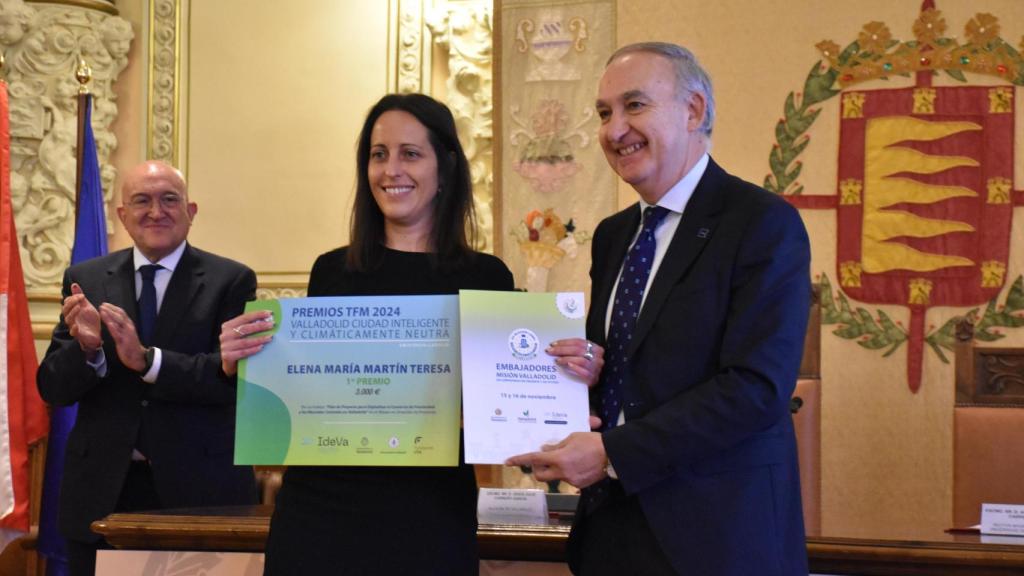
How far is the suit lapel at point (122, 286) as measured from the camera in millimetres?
3268

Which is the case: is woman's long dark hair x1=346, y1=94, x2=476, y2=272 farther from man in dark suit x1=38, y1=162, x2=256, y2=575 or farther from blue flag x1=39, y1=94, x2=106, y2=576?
blue flag x1=39, y1=94, x2=106, y2=576

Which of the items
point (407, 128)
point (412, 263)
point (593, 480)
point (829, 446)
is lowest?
point (829, 446)

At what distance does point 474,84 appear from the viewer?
5371 mm

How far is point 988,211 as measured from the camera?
4430mm

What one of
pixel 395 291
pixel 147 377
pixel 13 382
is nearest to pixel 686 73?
pixel 395 291

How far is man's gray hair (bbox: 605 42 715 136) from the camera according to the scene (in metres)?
1.99

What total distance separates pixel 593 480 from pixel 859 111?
3242mm

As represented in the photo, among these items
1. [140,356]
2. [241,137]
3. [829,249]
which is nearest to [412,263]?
[140,356]

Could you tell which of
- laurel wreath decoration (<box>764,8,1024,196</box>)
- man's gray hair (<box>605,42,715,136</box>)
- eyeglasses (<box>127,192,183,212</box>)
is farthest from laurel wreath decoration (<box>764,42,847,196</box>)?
man's gray hair (<box>605,42,715,136</box>)

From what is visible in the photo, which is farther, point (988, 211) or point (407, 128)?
point (988, 211)

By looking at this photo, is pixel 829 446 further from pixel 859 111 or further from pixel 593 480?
pixel 593 480

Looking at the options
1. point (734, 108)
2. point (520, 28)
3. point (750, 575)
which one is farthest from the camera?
point (520, 28)

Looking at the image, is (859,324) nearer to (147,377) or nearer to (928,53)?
(928,53)

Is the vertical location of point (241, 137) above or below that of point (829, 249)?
above
